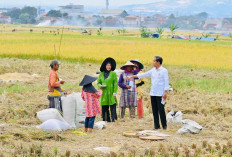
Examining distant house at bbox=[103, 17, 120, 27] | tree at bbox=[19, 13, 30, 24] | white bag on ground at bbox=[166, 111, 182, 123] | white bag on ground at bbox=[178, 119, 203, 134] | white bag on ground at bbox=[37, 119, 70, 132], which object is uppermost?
white bag on ground at bbox=[37, 119, 70, 132]

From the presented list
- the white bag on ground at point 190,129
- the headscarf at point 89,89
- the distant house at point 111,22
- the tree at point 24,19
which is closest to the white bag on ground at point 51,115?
the headscarf at point 89,89

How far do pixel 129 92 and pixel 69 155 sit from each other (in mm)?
3758

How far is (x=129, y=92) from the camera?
9.41m

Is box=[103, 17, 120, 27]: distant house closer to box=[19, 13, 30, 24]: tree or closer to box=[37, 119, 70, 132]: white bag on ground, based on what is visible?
box=[19, 13, 30, 24]: tree

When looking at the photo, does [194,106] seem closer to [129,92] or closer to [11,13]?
[129,92]

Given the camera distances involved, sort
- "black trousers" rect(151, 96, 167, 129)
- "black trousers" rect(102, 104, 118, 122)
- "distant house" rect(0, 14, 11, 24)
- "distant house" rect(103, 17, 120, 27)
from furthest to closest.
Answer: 1. "distant house" rect(103, 17, 120, 27)
2. "distant house" rect(0, 14, 11, 24)
3. "black trousers" rect(102, 104, 118, 122)
4. "black trousers" rect(151, 96, 167, 129)

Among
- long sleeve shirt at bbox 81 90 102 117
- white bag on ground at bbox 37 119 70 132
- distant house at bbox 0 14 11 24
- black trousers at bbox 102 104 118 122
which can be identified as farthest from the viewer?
distant house at bbox 0 14 11 24

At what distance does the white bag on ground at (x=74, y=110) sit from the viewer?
8430mm

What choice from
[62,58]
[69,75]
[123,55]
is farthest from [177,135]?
[123,55]

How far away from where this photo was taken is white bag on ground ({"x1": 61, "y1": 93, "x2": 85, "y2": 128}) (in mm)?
8430

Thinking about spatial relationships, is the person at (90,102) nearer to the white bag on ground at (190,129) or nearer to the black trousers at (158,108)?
the black trousers at (158,108)

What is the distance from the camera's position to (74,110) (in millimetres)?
8500

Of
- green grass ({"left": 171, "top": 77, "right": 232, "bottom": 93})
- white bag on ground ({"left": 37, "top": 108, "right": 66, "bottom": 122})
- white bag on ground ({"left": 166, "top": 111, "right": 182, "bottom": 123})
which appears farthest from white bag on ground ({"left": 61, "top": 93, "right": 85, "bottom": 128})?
green grass ({"left": 171, "top": 77, "right": 232, "bottom": 93})

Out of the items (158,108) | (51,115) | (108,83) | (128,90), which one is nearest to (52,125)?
(51,115)
